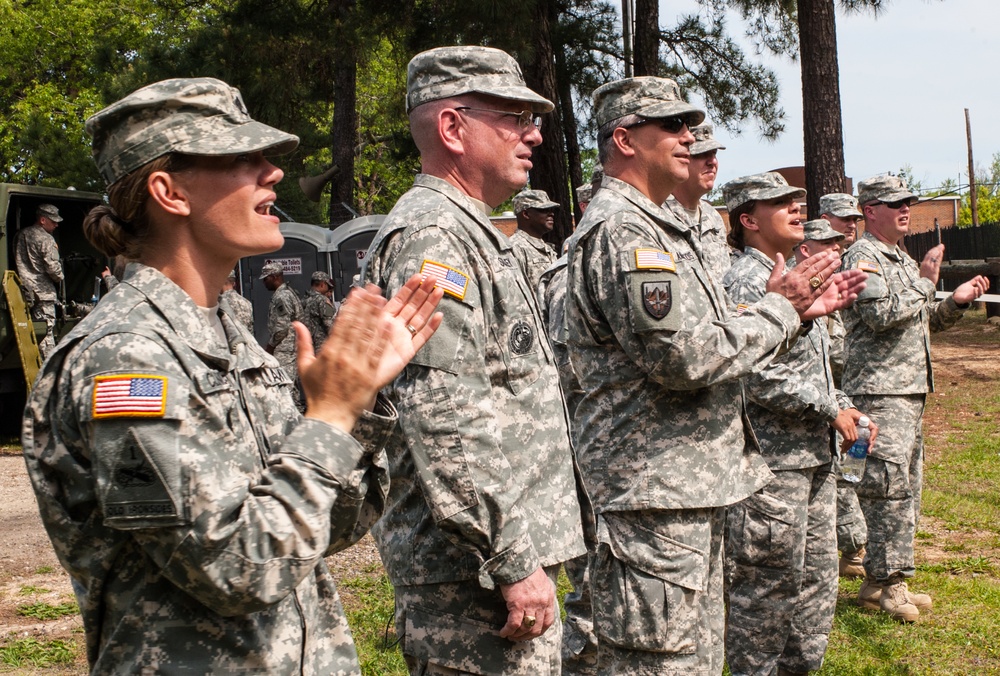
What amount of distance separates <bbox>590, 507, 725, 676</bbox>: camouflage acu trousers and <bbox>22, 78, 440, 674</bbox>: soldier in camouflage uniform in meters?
1.53

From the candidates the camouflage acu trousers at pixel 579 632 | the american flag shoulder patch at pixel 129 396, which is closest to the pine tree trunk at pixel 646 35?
the camouflage acu trousers at pixel 579 632

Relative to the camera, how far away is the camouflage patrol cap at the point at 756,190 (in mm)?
5184

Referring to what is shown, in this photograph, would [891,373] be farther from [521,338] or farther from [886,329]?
[521,338]

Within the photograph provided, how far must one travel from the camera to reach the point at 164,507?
1732 mm

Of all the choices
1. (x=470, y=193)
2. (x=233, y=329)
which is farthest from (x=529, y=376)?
(x=233, y=329)

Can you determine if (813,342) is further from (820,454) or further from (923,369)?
(923,369)

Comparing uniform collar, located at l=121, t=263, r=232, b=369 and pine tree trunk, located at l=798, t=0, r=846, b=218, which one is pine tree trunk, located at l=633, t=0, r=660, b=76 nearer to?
pine tree trunk, located at l=798, t=0, r=846, b=218

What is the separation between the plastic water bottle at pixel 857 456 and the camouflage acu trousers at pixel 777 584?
528 mm

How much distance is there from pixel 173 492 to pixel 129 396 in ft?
0.57

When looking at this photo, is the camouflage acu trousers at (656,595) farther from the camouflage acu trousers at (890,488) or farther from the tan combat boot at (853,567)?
the tan combat boot at (853,567)

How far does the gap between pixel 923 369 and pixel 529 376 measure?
4344 mm

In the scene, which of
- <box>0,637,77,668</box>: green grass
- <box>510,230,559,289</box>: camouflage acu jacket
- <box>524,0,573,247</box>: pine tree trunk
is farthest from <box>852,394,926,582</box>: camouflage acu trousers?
<box>524,0,573,247</box>: pine tree trunk

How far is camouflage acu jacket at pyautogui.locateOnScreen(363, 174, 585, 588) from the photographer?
2678 mm

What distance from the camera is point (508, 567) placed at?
266 centimetres
